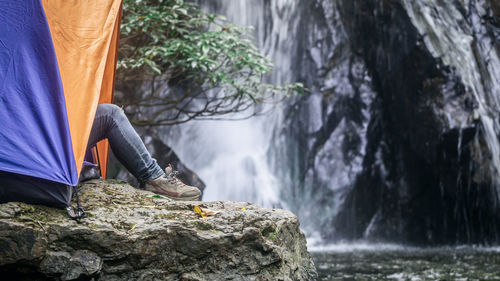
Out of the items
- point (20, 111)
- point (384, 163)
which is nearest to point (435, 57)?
point (384, 163)

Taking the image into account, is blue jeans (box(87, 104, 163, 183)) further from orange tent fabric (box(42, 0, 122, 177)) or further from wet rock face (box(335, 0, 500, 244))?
wet rock face (box(335, 0, 500, 244))

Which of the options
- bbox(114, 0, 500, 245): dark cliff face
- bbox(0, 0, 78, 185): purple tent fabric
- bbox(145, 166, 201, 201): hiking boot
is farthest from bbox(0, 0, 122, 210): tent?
bbox(114, 0, 500, 245): dark cliff face

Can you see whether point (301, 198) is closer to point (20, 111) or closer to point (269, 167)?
point (269, 167)

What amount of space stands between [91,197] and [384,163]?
8.21 m

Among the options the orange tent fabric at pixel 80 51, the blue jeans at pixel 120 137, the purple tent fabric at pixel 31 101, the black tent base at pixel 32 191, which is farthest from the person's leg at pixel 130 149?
the black tent base at pixel 32 191

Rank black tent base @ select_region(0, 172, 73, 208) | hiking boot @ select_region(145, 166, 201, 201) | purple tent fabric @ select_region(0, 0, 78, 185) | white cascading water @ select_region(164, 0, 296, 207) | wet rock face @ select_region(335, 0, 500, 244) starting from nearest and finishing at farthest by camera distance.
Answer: black tent base @ select_region(0, 172, 73, 208)
purple tent fabric @ select_region(0, 0, 78, 185)
hiking boot @ select_region(145, 166, 201, 201)
wet rock face @ select_region(335, 0, 500, 244)
white cascading water @ select_region(164, 0, 296, 207)

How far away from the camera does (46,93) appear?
7.68 feet

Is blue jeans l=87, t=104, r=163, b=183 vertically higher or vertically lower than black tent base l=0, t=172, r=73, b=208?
higher

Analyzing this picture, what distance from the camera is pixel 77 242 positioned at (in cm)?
199

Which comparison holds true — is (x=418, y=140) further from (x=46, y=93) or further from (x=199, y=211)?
(x=46, y=93)

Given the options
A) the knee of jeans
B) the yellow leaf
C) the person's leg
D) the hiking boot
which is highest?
the knee of jeans

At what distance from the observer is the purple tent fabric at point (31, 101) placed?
7.00ft

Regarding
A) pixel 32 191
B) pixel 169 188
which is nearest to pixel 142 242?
pixel 32 191

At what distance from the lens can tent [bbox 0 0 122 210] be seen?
82.9 inches
